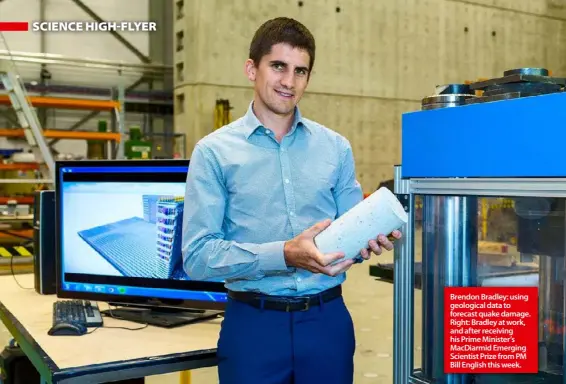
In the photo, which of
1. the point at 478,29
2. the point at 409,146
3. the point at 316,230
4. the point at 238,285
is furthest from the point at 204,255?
the point at 478,29

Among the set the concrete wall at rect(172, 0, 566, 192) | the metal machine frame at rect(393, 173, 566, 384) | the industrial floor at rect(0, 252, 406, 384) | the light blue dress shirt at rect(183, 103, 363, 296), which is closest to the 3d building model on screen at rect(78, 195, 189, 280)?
the light blue dress shirt at rect(183, 103, 363, 296)

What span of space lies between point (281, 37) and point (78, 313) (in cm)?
124

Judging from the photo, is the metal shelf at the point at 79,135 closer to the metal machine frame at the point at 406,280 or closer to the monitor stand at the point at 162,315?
the monitor stand at the point at 162,315

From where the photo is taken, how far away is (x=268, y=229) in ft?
5.33

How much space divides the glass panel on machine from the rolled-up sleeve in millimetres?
385

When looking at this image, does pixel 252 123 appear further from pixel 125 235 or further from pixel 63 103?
pixel 63 103

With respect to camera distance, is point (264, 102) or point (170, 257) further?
point (170, 257)

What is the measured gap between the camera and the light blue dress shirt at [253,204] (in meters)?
1.53

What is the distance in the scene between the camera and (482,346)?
4.52ft

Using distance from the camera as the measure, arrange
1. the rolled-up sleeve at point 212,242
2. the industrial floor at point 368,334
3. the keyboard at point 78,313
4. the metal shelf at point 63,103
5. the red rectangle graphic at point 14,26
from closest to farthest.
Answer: the rolled-up sleeve at point 212,242
the keyboard at point 78,313
the industrial floor at point 368,334
the metal shelf at point 63,103
the red rectangle graphic at point 14,26

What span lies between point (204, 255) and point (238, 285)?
154 millimetres

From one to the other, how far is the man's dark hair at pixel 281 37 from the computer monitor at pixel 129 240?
22.4 inches

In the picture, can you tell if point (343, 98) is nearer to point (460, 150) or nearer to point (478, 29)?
point (478, 29)
